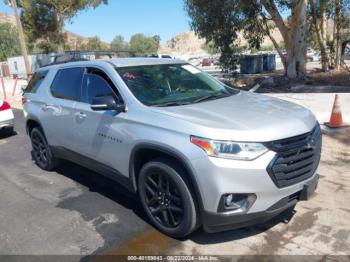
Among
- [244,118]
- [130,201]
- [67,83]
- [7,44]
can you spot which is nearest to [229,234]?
[244,118]

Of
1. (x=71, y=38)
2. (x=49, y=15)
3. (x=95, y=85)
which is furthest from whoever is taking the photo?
(x=71, y=38)

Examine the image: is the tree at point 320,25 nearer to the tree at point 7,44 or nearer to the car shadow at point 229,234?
the car shadow at point 229,234

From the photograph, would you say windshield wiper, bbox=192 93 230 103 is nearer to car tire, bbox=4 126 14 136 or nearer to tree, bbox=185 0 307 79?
car tire, bbox=4 126 14 136

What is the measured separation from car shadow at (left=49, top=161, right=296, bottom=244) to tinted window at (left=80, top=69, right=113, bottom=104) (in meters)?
1.31

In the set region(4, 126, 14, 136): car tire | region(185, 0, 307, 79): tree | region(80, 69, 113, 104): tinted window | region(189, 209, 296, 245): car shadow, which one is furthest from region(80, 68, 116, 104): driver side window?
region(185, 0, 307, 79): tree

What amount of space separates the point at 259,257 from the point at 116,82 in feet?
7.79

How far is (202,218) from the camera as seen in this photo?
3.58 meters

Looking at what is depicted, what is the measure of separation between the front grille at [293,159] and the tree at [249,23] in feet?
42.1

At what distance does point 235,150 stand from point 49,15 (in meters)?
32.4

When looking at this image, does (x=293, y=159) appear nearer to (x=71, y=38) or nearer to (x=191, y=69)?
(x=191, y=69)

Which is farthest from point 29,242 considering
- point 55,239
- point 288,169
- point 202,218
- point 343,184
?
point 343,184

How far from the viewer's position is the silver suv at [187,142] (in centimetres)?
342

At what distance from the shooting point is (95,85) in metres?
4.89

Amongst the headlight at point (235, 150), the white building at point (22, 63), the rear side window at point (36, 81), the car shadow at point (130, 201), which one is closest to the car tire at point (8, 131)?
the rear side window at point (36, 81)
